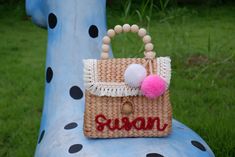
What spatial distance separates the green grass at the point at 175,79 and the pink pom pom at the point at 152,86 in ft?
2.94

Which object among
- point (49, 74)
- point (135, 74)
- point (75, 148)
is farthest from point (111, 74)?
point (49, 74)

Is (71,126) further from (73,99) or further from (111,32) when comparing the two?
(111,32)

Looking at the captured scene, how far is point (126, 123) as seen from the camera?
4.91ft

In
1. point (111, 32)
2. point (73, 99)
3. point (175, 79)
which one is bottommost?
point (175, 79)

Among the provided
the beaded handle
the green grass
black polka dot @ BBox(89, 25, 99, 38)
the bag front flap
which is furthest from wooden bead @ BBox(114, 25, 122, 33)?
the green grass

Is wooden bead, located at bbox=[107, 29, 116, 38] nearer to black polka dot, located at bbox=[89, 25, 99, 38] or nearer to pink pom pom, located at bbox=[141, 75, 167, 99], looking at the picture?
pink pom pom, located at bbox=[141, 75, 167, 99]

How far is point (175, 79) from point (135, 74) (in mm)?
2950

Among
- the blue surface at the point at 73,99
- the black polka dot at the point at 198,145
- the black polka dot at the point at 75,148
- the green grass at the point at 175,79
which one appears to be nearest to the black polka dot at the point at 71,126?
the blue surface at the point at 73,99

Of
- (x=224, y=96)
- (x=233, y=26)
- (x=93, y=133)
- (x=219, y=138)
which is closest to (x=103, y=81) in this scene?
(x=93, y=133)

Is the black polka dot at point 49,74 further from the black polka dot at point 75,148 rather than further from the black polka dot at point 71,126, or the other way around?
the black polka dot at point 75,148

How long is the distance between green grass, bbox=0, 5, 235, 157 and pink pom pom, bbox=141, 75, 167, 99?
0.90m

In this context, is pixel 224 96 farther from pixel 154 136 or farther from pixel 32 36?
pixel 32 36

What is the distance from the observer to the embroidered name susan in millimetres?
1496

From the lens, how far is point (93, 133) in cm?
152
